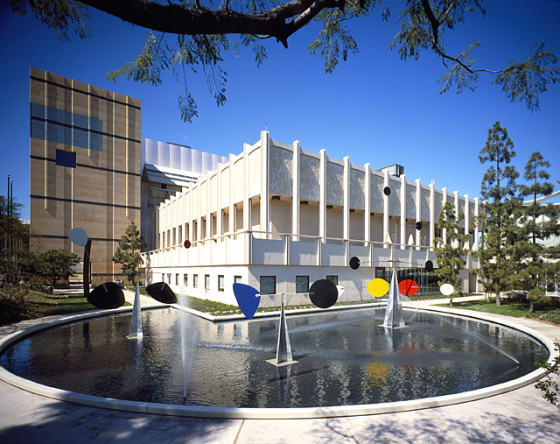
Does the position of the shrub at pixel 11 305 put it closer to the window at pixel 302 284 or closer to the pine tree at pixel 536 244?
the window at pixel 302 284

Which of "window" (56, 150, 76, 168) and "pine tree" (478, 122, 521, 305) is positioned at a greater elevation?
"window" (56, 150, 76, 168)

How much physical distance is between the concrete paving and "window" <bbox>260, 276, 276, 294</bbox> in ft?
57.2

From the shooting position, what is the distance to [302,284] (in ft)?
85.8

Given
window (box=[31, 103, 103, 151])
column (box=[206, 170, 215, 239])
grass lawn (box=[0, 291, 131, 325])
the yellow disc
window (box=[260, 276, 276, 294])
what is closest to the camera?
the yellow disc

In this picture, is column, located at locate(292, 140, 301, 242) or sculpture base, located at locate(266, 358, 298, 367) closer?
sculpture base, located at locate(266, 358, 298, 367)

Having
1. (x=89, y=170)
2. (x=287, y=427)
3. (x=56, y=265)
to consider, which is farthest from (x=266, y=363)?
(x=89, y=170)

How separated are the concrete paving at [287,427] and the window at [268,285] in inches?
687

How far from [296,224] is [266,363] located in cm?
1635

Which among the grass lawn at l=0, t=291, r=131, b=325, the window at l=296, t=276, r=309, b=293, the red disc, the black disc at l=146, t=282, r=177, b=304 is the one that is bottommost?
the grass lawn at l=0, t=291, r=131, b=325

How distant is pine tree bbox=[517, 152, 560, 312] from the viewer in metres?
22.1

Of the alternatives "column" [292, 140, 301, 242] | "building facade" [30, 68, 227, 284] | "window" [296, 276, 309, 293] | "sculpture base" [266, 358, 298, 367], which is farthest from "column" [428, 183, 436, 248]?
"sculpture base" [266, 358, 298, 367]

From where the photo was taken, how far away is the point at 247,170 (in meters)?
27.6

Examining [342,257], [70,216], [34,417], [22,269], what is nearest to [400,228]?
[342,257]

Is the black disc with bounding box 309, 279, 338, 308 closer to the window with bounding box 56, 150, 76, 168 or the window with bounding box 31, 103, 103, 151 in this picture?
the window with bounding box 56, 150, 76, 168
